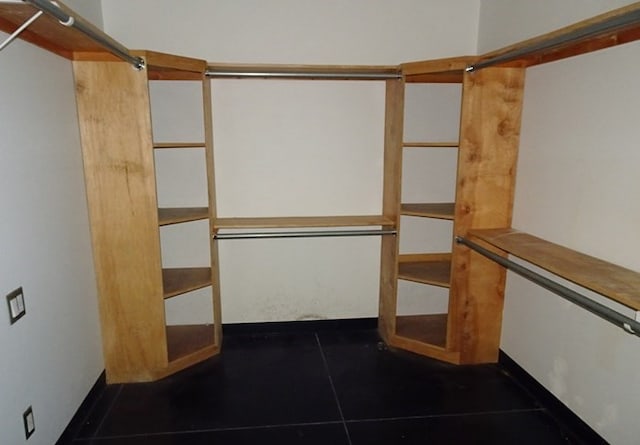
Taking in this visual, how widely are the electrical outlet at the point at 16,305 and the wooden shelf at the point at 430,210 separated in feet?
7.26

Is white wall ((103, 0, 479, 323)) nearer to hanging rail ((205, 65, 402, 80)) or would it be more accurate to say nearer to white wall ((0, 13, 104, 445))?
hanging rail ((205, 65, 402, 80))

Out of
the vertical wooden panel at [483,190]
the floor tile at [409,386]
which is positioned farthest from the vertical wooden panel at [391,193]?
the vertical wooden panel at [483,190]

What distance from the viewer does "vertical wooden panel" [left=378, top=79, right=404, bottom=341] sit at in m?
2.91

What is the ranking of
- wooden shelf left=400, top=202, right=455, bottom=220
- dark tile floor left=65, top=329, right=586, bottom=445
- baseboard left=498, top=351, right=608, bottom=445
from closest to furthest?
baseboard left=498, top=351, right=608, bottom=445 → dark tile floor left=65, top=329, right=586, bottom=445 → wooden shelf left=400, top=202, right=455, bottom=220

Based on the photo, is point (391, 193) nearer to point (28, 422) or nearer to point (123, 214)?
point (123, 214)

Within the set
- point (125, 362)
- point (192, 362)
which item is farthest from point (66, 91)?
point (192, 362)

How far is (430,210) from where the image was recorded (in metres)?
3.02

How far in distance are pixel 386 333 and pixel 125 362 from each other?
1844mm

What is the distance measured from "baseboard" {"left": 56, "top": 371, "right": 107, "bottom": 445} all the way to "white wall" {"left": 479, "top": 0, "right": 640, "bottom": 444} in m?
2.64

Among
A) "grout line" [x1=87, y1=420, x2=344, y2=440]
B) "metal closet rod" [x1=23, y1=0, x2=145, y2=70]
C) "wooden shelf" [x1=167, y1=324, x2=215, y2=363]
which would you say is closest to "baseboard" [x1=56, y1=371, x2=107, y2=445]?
"grout line" [x1=87, y1=420, x2=344, y2=440]

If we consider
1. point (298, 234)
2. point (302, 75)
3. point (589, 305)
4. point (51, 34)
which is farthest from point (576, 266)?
point (51, 34)

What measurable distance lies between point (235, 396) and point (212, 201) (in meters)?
1.27

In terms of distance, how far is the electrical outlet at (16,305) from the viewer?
1713 mm

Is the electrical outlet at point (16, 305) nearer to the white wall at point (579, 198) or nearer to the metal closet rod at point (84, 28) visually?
the metal closet rod at point (84, 28)
